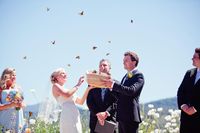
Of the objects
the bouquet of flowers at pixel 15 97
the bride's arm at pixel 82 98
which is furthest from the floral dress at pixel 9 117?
the bride's arm at pixel 82 98

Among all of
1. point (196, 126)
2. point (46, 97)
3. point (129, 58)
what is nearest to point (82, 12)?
point (129, 58)

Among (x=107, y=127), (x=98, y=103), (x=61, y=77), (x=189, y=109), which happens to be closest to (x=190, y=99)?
(x=189, y=109)

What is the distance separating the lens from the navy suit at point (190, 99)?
6285 mm

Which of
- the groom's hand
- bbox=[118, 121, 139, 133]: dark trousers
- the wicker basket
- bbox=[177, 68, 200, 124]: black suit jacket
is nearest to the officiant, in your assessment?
the groom's hand

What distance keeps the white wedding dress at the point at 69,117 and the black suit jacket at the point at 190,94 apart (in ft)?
5.52

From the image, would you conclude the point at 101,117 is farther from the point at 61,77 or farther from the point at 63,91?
the point at 61,77

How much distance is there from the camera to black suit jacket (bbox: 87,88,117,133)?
269 inches

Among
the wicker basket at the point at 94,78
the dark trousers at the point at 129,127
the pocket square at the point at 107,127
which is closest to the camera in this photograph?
the wicker basket at the point at 94,78

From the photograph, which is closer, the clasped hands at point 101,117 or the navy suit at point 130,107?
the navy suit at point 130,107

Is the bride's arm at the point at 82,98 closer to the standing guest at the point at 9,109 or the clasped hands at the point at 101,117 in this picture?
the clasped hands at the point at 101,117

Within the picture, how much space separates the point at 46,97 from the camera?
870 centimetres

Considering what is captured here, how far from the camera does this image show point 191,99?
6.38 metres

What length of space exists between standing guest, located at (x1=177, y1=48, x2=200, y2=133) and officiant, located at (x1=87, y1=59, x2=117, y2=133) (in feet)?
3.67

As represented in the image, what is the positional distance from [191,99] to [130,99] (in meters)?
0.93
